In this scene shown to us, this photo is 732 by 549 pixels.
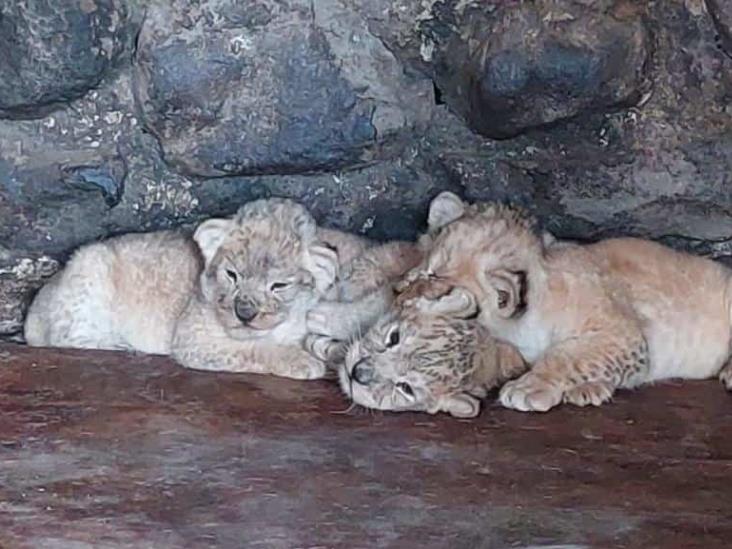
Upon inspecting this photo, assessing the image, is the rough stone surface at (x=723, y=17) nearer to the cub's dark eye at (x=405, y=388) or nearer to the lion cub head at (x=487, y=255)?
the lion cub head at (x=487, y=255)

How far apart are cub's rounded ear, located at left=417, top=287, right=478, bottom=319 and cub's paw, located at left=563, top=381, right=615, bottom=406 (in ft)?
0.94

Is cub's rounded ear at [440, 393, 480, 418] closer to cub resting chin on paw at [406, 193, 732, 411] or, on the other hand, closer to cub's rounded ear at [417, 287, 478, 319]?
cub resting chin on paw at [406, 193, 732, 411]

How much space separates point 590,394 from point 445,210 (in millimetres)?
571

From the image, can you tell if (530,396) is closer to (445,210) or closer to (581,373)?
(581,373)

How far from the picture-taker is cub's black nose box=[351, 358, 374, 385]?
322 centimetres

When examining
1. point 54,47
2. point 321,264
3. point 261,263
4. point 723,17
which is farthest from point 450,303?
point 54,47

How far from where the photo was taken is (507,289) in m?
3.37

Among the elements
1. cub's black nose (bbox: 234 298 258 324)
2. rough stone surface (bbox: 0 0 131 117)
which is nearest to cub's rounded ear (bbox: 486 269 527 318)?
cub's black nose (bbox: 234 298 258 324)

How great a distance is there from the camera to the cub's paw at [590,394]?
3287 millimetres

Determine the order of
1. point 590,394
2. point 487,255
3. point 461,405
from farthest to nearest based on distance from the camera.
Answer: point 487,255 → point 590,394 → point 461,405

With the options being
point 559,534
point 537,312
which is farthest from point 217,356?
point 559,534

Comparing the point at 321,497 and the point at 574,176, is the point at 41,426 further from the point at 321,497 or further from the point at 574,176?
the point at 574,176

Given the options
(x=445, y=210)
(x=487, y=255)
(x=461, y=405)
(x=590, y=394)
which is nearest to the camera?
(x=461, y=405)

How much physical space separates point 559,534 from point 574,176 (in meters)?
1.21
